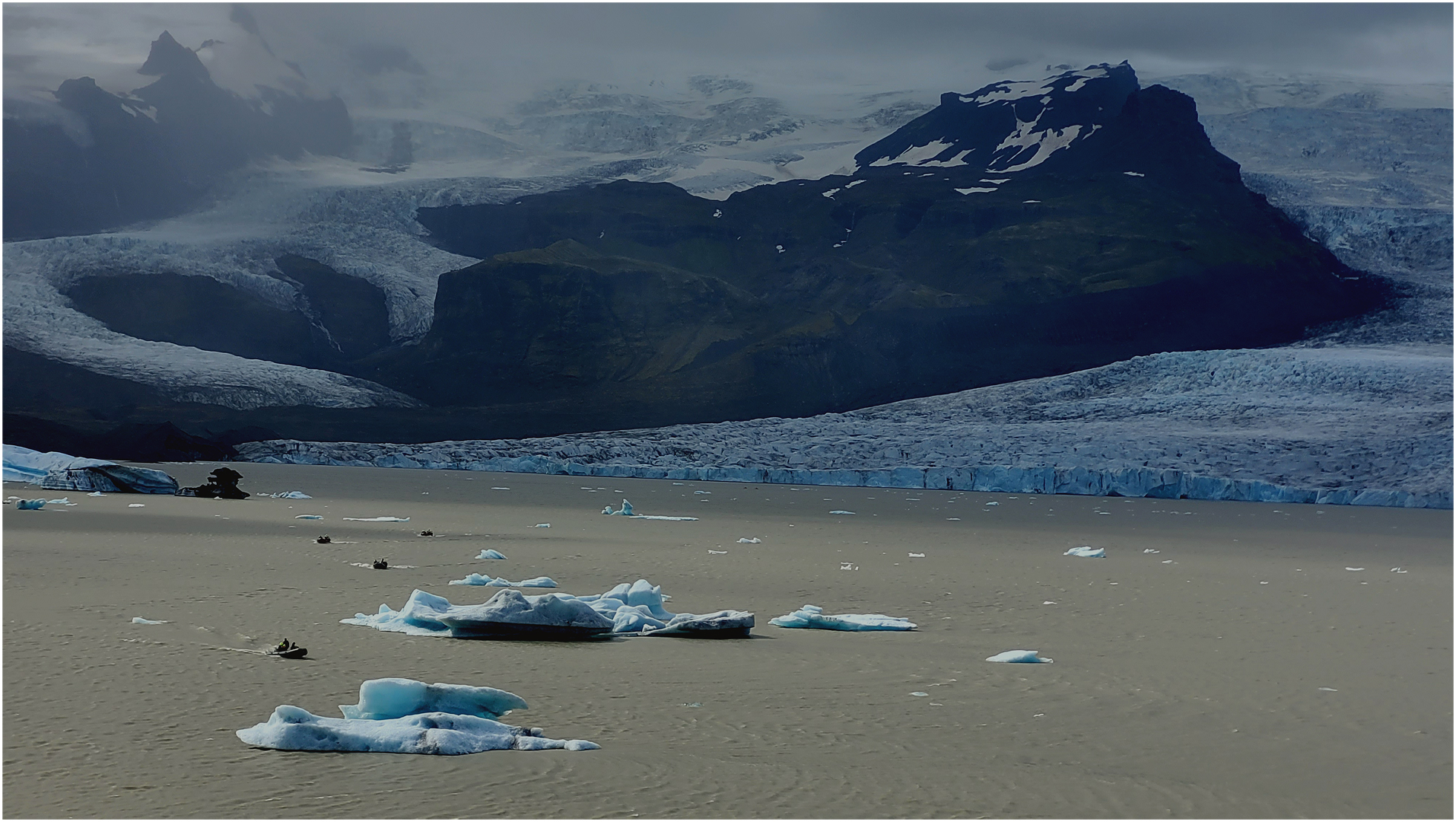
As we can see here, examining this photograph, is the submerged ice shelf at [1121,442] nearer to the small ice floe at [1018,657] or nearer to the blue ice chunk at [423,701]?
the small ice floe at [1018,657]

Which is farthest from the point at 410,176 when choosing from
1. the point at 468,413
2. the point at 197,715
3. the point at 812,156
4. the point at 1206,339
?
the point at 197,715

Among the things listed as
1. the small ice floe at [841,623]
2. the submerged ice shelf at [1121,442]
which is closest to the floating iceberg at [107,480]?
the small ice floe at [841,623]

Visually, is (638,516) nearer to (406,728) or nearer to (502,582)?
(502,582)

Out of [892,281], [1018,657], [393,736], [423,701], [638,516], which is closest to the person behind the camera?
[393,736]

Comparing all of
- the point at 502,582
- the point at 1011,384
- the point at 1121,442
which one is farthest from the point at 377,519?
the point at 1011,384

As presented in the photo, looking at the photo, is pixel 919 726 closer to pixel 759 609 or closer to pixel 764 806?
pixel 764 806

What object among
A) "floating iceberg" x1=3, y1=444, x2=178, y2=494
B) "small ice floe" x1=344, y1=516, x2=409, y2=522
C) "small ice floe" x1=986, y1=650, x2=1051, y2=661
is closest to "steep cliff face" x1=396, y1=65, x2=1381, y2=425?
"floating iceberg" x1=3, y1=444, x2=178, y2=494
